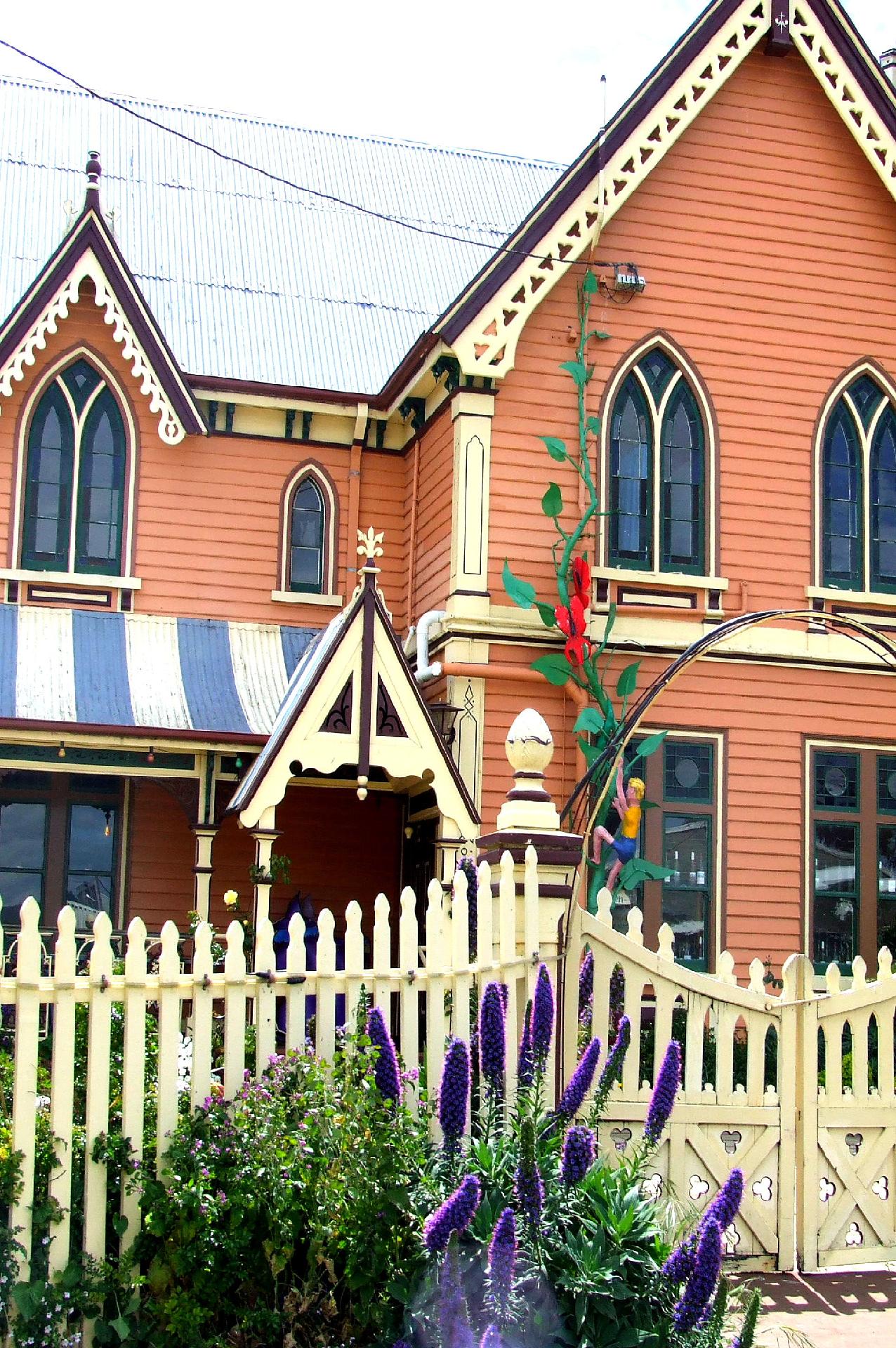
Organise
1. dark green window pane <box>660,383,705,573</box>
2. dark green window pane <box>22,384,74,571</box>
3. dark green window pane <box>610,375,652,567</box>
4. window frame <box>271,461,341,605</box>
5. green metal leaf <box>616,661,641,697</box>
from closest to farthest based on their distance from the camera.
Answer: green metal leaf <box>616,661,641,697</box>, dark green window pane <box>610,375,652,567</box>, dark green window pane <box>660,383,705,573</box>, dark green window pane <box>22,384,74,571</box>, window frame <box>271,461,341,605</box>

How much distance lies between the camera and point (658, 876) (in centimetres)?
1446

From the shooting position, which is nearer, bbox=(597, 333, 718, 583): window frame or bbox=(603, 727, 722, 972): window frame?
bbox=(603, 727, 722, 972): window frame

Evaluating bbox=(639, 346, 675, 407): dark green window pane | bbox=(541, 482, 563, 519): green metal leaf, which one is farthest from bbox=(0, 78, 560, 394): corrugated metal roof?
bbox=(541, 482, 563, 519): green metal leaf

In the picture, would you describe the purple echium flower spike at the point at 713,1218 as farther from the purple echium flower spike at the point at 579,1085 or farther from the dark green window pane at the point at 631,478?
the dark green window pane at the point at 631,478

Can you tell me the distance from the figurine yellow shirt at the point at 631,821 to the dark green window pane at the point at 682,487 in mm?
2489

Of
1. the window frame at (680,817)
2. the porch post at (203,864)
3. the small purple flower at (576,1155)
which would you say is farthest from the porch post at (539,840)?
the porch post at (203,864)

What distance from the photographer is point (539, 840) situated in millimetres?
8133

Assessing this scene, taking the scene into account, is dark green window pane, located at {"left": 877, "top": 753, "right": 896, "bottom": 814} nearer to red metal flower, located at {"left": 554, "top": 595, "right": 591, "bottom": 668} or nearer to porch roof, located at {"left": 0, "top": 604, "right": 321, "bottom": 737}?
red metal flower, located at {"left": 554, "top": 595, "right": 591, "bottom": 668}

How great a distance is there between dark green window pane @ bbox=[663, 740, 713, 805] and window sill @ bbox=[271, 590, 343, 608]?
146 inches

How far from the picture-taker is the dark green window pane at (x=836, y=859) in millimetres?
15656

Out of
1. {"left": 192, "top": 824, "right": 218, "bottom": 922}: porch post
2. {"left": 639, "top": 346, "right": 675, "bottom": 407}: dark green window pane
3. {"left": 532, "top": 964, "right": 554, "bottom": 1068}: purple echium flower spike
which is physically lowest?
{"left": 532, "top": 964, "right": 554, "bottom": 1068}: purple echium flower spike

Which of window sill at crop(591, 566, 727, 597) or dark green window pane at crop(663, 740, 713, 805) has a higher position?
window sill at crop(591, 566, 727, 597)

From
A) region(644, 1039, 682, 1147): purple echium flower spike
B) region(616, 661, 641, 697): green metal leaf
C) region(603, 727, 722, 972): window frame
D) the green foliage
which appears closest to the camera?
the green foliage

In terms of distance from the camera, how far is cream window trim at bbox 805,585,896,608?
1584cm
